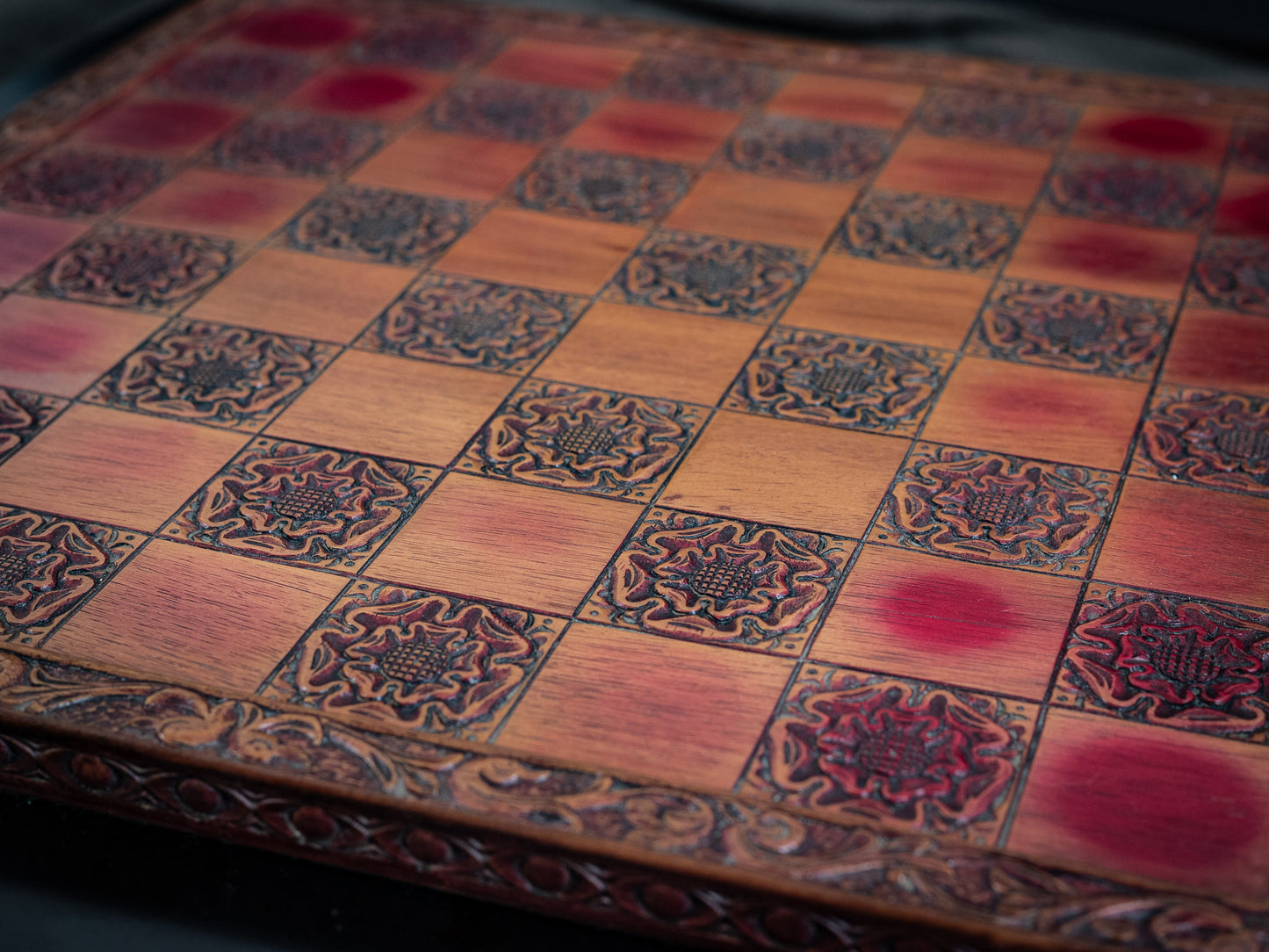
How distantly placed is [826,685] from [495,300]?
1114mm

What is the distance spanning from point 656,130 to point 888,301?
2.88 ft

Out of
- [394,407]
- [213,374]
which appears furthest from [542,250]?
[213,374]

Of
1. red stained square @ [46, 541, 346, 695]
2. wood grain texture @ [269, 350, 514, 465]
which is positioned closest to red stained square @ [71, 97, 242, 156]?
wood grain texture @ [269, 350, 514, 465]

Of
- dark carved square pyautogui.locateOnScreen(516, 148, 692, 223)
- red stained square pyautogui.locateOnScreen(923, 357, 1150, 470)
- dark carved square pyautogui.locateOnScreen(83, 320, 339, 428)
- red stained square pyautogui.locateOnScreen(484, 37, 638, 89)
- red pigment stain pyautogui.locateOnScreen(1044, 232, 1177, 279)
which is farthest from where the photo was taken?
red stained square pyautogui.locateOnScreen(484, 37, 638, 89)

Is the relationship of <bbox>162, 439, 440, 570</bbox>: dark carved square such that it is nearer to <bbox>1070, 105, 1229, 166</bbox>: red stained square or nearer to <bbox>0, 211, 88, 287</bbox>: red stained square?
<bbox>0, 211, 88, 287</bbox>: red stained square

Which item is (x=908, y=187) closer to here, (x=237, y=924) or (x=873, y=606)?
(x=873, y=606)

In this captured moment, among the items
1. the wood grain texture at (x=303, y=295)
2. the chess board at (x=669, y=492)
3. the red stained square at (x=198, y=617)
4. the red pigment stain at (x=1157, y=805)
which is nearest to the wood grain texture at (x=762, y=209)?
the chess board at (x=669, y=492)

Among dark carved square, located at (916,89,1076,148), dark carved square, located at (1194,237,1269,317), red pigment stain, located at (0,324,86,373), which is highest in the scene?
red pigment stain, located at (0,324,86,373)

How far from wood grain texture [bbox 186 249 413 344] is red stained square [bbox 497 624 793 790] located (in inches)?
37.3

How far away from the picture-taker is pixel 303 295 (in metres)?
2.58

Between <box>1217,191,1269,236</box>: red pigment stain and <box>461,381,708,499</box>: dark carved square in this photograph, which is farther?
<box>1217,191,1269,236</box>: red pigment stain

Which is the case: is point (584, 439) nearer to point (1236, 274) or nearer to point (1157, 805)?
point (1157, 805)

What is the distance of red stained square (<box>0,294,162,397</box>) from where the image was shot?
7.75 feet

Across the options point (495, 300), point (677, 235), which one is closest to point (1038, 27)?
point (677, 235)
